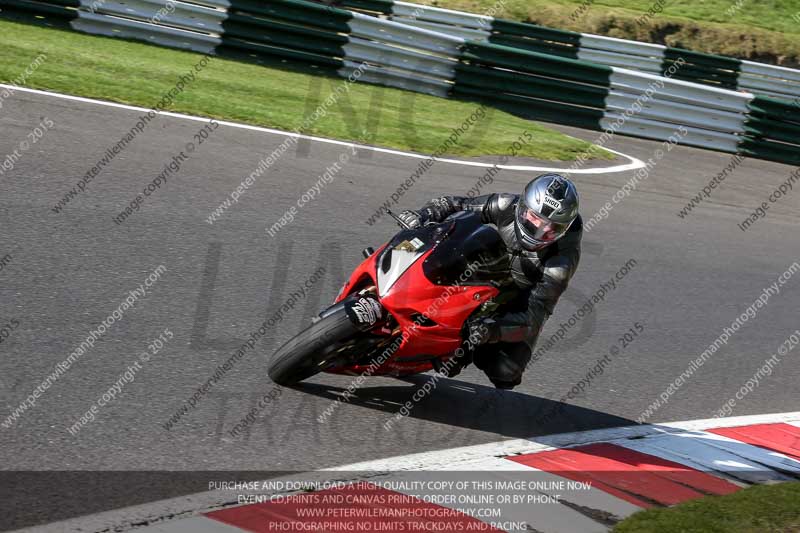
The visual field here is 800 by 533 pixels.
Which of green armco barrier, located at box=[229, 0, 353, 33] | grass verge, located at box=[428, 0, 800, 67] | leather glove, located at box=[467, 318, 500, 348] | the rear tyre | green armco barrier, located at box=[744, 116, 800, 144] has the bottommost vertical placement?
grass verge, located at box=[428, 0, 800, 67]

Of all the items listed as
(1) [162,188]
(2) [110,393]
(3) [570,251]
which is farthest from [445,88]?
Result: (2) [110,393]

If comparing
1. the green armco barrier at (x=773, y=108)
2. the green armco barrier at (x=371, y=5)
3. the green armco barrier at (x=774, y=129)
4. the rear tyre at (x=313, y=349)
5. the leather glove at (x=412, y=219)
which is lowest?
the green armco barrier at (x=371, y=5)

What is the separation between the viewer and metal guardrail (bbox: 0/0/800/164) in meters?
14.9

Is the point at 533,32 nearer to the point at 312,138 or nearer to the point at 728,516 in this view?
the point at 312,138

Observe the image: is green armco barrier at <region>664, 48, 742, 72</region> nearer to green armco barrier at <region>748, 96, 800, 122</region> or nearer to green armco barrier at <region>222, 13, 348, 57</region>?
green armco barrier at <region>748, 96, 800, 122</region>

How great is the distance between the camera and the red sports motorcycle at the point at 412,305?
528cm

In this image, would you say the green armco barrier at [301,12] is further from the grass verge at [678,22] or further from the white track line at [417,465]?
the white track line at [417,465]

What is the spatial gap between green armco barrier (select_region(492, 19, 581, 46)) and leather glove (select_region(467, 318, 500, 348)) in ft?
51.0

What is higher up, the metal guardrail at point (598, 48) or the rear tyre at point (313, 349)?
the rear tyre at point (313, 349)

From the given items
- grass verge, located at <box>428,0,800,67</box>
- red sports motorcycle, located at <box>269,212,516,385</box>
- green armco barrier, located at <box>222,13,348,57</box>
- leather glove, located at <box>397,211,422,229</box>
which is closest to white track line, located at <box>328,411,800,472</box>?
red sports motorcycle, located at <box>269,212,516,385</box>

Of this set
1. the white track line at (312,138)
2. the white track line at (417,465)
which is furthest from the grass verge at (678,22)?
the white track line at (417,465)

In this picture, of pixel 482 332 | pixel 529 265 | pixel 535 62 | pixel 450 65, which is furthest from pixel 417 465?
pixel 535 62

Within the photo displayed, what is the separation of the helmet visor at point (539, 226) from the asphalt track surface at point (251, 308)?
1.20 m

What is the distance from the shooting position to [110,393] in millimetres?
5125
